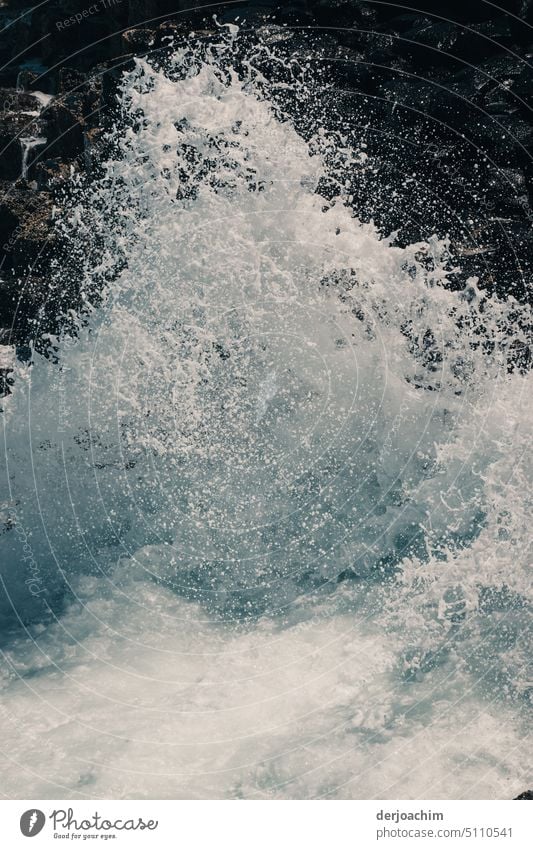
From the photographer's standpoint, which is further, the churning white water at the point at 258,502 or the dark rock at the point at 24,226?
the dark rock at the point at 24,226

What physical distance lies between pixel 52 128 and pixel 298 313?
40.6 ft

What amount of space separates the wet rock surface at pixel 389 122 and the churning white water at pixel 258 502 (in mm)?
1123

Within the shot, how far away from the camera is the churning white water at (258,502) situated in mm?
11898

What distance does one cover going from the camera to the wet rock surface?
60.9ft

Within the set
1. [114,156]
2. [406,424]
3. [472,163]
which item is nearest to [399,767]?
[406,424]

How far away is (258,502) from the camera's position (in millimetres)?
15820

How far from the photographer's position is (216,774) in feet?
37.3
